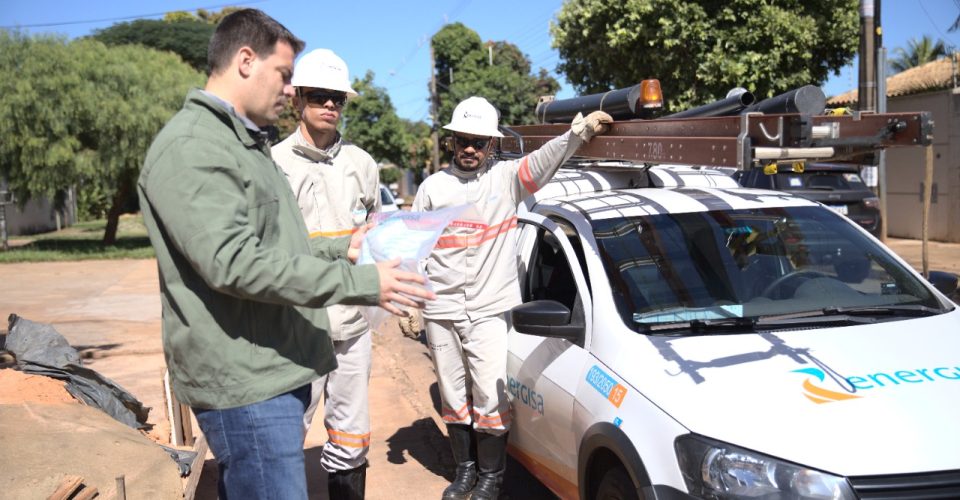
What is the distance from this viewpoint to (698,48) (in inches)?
570

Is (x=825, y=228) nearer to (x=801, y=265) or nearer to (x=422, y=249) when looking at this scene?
(x=801, y=265)

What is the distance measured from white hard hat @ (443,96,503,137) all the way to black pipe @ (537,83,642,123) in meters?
0.60

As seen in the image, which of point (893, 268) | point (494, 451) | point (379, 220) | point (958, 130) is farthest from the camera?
point (958, 130)

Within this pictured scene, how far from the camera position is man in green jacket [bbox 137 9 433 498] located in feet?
7.09

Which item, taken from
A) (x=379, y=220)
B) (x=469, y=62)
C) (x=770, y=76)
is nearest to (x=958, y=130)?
(x=770, y=76)

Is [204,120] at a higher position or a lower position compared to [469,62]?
lower

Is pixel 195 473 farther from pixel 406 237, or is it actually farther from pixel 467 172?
pixel 406 237

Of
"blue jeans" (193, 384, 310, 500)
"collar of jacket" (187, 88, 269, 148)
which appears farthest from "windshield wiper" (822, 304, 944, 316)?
"collar of jacket" (187, 88, 269, 148)

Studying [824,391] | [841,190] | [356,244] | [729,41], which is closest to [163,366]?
[356,244]

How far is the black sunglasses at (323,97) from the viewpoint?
4023 mm

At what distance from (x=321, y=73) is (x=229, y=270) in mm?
2070

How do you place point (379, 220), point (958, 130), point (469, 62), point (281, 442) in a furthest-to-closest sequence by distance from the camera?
point (469, 62) < point (958, 130) < point (379, 220) < point (281, 442)

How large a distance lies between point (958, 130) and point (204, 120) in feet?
65.3

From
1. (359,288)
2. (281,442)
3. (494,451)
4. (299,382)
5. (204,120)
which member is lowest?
(494,451)
